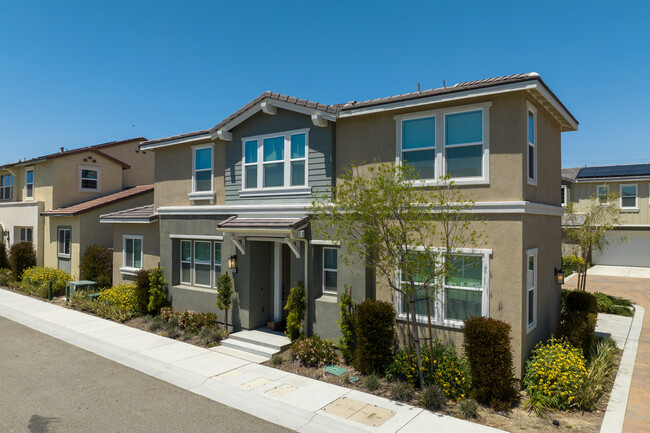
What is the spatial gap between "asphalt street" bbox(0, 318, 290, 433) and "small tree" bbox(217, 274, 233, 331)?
10.3 ft

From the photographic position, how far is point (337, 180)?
36.5 feet

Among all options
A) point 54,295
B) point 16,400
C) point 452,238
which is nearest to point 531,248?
point 452,238

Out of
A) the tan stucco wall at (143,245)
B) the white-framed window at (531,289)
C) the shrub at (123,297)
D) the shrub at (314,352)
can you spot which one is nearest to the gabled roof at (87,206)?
the tan stucco wall at (143,245)

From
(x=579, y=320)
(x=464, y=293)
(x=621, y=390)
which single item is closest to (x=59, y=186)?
(x=464, y=293)

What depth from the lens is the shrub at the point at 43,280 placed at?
1861 cm

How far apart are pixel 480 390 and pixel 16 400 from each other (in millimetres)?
9210

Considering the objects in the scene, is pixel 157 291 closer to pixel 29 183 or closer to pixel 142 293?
pixel 142 293

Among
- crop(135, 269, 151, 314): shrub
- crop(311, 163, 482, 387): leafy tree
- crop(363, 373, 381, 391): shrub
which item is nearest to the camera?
crop(311, 163, 482, 387): leafy tree

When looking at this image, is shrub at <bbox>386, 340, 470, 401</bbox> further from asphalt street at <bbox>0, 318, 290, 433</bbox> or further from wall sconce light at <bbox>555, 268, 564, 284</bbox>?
wall sconce light at <bbox>555, 268, 564, 284</bbox>

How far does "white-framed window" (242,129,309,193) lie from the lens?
11.8m

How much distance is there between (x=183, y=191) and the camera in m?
14.9

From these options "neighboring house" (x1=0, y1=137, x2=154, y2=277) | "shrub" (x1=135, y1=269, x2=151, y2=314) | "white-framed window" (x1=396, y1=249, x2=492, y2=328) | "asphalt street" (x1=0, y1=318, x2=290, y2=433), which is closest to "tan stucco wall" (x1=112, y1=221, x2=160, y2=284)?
"shrub" (x1=135, y1=269, x2=151, y2=314)

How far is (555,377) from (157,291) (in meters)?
12.0

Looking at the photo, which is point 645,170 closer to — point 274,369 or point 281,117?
point 281,117
